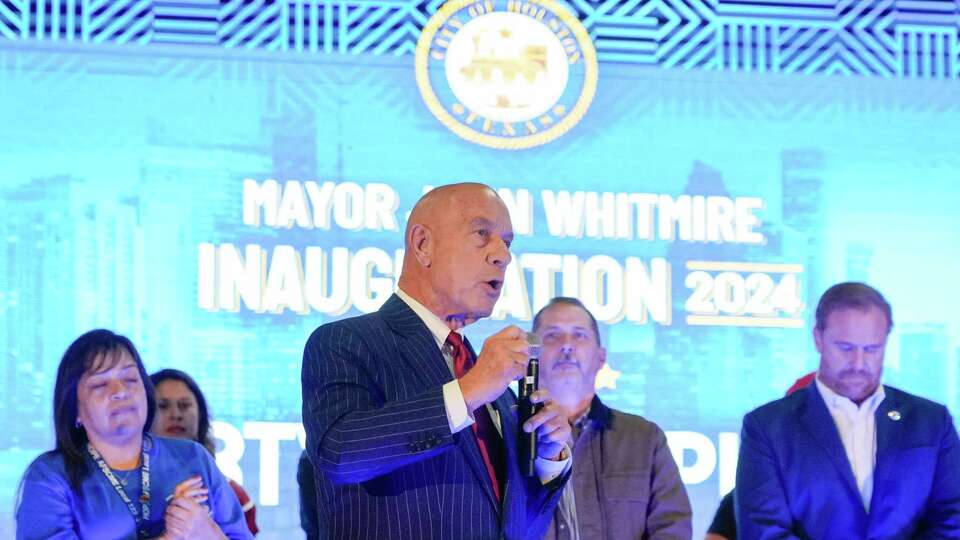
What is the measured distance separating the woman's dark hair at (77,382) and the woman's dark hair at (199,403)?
1024 millimetres

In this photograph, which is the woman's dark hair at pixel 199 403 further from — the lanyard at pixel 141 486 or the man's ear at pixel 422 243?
the man's ear at pixel 422 243

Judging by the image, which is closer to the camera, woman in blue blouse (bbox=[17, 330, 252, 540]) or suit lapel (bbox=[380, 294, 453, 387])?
suit lapel (bbox=[380, 294, 453, 387])

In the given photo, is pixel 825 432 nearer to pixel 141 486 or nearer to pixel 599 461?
pixel 599 461

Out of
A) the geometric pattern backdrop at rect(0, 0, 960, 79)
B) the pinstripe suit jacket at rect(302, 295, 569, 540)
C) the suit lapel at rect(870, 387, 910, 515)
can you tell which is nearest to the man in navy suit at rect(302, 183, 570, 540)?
the pinstripe suit jacket at rect(302, 295, 569, 540)

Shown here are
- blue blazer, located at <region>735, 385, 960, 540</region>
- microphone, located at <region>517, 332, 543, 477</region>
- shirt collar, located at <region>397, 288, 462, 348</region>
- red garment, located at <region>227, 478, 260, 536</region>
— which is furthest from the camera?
red garment, located at <region>227, 478, 260, 536</region>

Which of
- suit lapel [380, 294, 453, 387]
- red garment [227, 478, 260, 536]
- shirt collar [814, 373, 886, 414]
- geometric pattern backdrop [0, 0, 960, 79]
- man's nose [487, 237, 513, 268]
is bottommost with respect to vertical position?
red garment [227, 478, 260, 536]

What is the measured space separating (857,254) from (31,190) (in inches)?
150

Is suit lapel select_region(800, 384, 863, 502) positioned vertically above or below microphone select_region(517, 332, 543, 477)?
below

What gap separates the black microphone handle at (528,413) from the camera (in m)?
2.53

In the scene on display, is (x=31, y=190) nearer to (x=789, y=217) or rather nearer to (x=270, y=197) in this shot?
(x=270, y=197)

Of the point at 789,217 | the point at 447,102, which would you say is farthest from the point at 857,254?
the point at 447,102

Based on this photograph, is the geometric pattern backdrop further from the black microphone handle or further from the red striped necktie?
the black microphone handle

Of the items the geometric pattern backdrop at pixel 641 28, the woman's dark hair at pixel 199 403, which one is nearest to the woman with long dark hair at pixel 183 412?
the woman's dark hair at pixel 199 403

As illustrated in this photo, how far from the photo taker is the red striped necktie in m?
2.56
